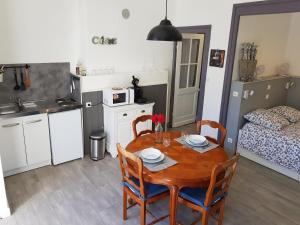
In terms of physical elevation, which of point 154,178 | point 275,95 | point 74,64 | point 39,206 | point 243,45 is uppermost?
point 243,45

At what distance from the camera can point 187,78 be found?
5109 mm

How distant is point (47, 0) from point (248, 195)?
153 inches

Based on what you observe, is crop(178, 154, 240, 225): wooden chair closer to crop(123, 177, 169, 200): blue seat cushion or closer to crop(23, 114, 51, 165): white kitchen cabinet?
crop(123, 177, 169, 200): blue seat cushion

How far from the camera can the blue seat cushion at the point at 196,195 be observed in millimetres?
2189

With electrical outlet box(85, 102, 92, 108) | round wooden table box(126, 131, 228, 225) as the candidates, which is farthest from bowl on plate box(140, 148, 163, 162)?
electrical outlet box(85, 102, 92, 108)

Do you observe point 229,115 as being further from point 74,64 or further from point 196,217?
point 74,64

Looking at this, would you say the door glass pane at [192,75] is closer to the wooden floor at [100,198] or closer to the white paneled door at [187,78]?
the white paneled door at [187,78]

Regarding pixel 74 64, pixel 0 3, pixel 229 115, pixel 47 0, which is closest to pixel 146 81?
pixel 74 64

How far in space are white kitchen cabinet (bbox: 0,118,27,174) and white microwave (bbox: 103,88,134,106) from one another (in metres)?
1.25

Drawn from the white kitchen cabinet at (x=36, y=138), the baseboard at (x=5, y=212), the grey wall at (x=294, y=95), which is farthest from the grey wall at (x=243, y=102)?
the baseboard at (x=5, y=212)

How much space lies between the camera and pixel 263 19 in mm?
4043

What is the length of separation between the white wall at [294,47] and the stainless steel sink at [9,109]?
493cm

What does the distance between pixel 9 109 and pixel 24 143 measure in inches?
19.7

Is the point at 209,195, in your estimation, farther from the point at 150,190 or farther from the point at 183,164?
the point at 150,190
